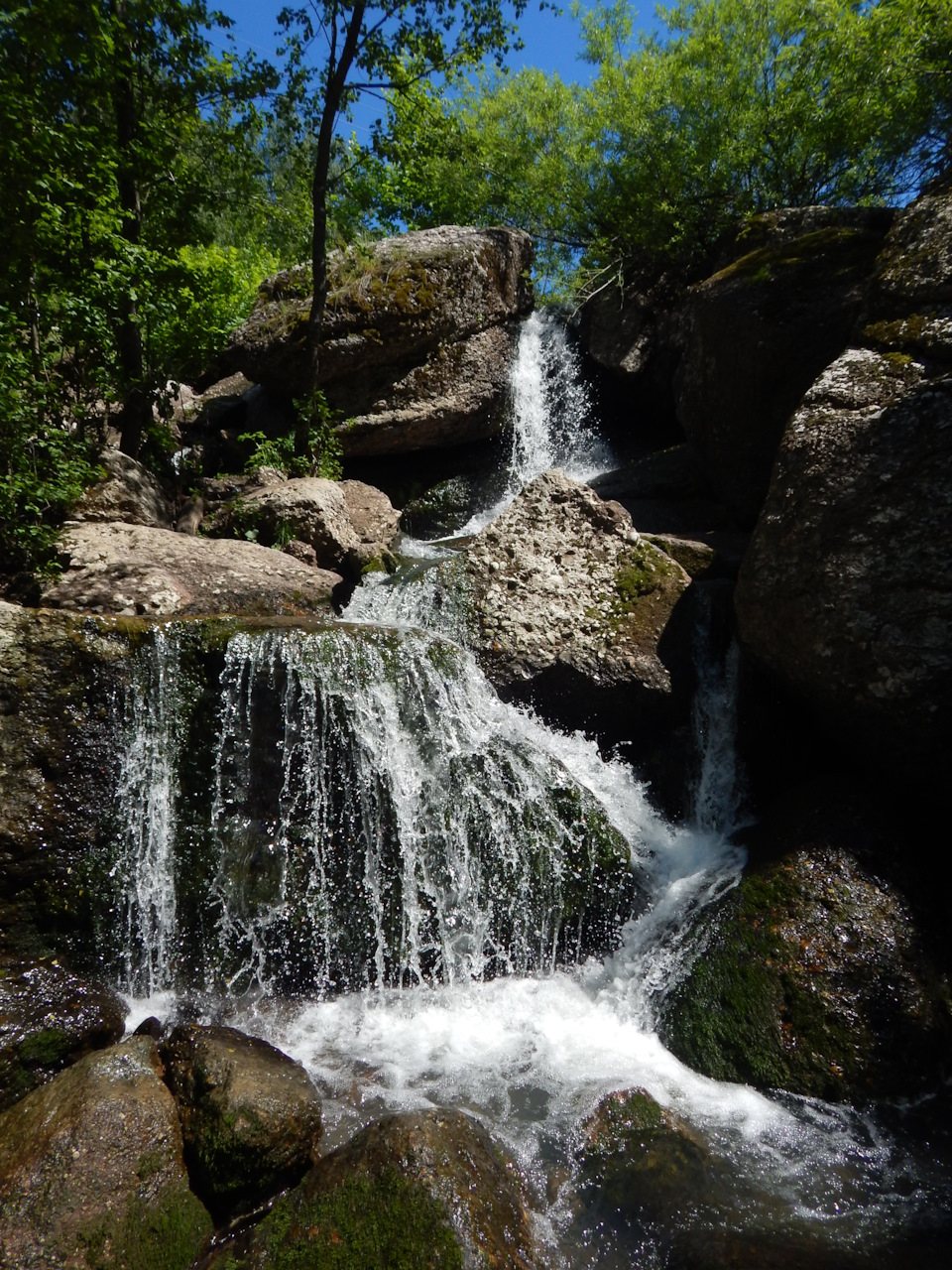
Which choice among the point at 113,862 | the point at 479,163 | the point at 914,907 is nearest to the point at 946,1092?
the point at 914,907

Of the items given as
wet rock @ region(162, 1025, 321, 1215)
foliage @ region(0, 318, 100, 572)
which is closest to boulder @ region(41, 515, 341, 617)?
foliage @ region(0, 318, 100, 572)

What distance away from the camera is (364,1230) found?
2.95 meters

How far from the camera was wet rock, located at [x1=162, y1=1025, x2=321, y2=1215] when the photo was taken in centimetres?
327

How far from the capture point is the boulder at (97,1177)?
9.43 ft

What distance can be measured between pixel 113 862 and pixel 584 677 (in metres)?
4.12

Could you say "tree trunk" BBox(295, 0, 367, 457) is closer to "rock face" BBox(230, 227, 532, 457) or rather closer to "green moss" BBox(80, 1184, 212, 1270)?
"rock face" BBox(230, 227, 532, 457)

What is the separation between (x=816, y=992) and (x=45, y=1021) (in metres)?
4.57

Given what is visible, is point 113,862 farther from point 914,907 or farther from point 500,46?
point 500,46

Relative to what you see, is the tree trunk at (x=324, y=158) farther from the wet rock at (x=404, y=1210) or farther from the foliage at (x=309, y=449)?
→ the wet rock at (x=404, y=1210)

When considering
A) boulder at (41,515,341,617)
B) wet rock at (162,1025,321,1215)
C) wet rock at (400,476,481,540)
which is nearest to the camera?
wet rock at (162,1025,321,1215)

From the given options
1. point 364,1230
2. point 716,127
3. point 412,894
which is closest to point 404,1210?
point 364,1230

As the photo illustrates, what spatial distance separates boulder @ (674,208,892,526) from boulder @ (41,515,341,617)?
5157 mm

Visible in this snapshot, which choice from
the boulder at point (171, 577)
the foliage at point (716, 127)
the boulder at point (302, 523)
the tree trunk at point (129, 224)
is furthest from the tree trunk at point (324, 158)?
the boulder at point (171, 577)

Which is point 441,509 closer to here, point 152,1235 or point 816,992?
point 816,992
